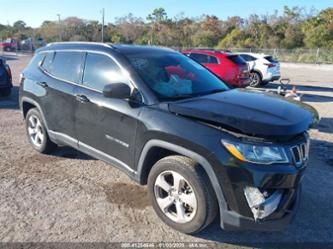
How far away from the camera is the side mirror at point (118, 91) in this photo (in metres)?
Result: 3.50

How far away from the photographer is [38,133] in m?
5.38

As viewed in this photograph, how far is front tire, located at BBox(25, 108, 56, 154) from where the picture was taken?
17.1 ft

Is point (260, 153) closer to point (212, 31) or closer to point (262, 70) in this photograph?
point (262, 70)

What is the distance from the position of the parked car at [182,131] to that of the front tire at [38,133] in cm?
31

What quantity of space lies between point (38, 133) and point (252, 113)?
362 cm

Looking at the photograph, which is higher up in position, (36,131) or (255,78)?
(255,78)

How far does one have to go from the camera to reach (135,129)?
3.56m

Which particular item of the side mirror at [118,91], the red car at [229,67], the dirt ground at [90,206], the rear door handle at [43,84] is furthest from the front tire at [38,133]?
the red car at [229,67]

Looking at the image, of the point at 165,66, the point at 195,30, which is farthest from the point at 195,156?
the point at 195,30

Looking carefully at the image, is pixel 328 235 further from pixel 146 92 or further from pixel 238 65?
pixel 238 65

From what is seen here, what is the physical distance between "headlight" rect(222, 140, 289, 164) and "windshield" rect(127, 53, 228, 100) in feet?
3.62

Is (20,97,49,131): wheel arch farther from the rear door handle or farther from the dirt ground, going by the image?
the dirt ground

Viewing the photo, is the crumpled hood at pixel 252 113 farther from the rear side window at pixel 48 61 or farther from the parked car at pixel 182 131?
the rear side window at pixel 48 61

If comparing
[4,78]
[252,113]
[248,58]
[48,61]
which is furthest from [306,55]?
[252,113]
